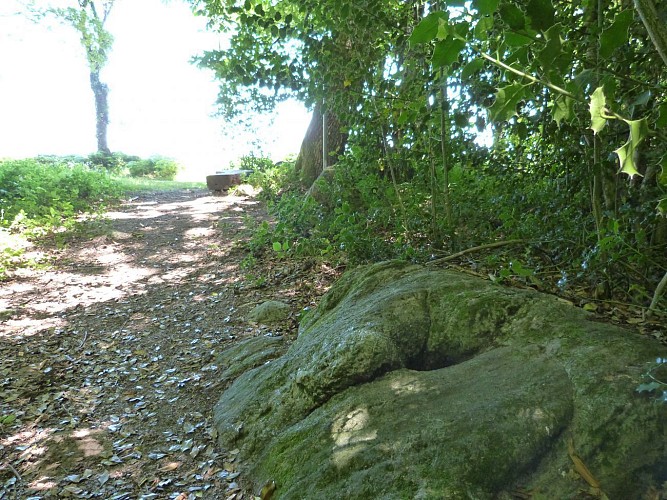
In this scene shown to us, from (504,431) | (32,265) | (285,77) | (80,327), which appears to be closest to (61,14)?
(32,265)

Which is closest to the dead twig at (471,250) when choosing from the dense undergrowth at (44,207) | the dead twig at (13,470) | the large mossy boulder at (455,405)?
the large mossy boulder at (455,405)

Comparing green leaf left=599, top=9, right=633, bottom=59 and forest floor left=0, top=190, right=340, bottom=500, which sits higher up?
green leaf left=599, top=9, right=633, bottom=59

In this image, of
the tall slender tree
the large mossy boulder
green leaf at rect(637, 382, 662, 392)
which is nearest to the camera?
green leaf at rect(637, 382, 662, 392)

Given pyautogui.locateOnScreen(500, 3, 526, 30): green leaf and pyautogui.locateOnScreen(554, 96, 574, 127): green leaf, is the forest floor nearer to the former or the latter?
pyautogui.locateOnScreen(554, 96, 574, 127): green leaf

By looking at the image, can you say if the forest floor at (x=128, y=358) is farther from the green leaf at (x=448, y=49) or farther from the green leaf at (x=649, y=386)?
the green leaf at (x=448, y=49)

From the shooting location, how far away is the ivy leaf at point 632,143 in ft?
2.77

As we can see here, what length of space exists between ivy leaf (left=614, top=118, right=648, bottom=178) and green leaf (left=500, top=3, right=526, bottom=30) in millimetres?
289

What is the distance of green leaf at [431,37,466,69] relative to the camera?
956 mm

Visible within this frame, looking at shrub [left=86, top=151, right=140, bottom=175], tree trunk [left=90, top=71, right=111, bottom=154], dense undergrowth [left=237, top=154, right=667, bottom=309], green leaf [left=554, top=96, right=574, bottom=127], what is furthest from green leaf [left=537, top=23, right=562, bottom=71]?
tree trunk [left=90, top=71, right=111, bottom=154]

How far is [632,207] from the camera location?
9.73ft

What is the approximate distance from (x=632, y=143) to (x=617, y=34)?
22 cm

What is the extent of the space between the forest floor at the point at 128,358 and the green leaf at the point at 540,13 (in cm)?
269

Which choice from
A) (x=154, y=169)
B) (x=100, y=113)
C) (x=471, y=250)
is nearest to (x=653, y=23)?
(x=471, y=250)

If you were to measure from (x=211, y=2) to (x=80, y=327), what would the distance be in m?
4.77
